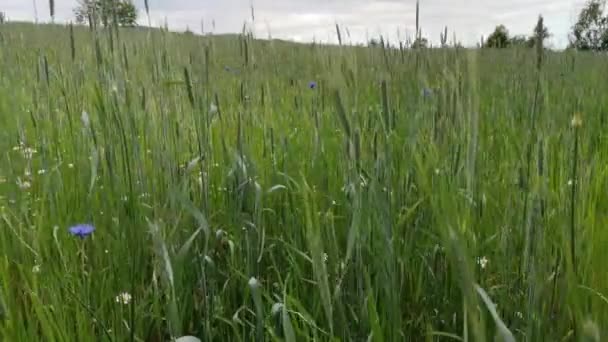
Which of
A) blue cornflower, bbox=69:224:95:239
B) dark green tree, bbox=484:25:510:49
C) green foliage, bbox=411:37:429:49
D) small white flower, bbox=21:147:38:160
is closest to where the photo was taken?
blue cornflower, bbox=69:224:95:239

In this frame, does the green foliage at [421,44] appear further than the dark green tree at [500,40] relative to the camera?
No

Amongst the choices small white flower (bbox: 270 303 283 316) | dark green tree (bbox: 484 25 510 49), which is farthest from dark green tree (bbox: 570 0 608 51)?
small white flower (bbox: 270 303 283 316)

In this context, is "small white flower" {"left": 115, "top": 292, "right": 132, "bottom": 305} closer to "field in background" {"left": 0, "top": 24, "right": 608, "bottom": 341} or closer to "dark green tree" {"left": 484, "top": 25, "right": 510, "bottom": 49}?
"field in background" {"left": 0, "top": 24, "right": 608, "bottom": 341}

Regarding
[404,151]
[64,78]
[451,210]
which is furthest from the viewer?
[64,78]

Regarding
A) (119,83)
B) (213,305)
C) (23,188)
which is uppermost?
(119,83)

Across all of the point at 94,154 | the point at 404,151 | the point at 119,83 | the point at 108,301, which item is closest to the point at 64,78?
the point at 94,154

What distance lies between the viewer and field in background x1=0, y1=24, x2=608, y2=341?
0.79 meters

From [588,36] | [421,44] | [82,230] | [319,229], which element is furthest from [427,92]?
[588,36]

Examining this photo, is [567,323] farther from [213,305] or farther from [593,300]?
[213,305]

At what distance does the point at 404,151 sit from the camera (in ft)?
3.98

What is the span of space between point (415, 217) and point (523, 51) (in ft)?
6.20

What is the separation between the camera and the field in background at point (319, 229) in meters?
0.79

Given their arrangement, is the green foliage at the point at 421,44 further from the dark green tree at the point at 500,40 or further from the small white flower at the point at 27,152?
the small white flower at the point at 27,152

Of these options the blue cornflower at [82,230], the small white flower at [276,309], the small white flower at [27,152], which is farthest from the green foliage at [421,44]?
the small white flower at [27,152]
